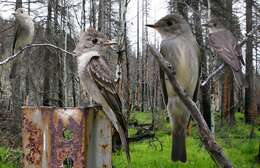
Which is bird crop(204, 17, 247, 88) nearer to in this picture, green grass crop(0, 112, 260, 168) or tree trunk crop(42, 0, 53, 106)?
green grass crop(0, 112, 260, 168)

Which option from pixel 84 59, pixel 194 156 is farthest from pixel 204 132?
pixel 194 156

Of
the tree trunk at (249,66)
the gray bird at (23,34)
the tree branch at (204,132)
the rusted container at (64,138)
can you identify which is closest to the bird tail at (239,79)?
the tree trunk at (249,66)

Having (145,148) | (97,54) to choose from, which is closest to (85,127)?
(97,54)

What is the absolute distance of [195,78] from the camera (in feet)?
8.87

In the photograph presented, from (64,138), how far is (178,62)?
90cm

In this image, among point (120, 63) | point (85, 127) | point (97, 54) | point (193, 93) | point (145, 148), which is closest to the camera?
point (85, 127)

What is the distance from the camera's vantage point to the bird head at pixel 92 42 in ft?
11.8

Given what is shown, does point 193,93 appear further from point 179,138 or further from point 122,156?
point 122,156

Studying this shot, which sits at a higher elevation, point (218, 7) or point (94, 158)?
point (218, 7)

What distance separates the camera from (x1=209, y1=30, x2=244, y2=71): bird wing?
16.4 feet

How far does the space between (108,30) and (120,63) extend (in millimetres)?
7230

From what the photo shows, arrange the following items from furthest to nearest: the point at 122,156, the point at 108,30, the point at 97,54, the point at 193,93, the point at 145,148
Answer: the point at 108,30 < the point at 145,148 < the point at 122,156 < the point at 97,54 < the point at 193,93

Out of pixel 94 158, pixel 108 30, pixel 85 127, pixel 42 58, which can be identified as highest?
pixel 108 30

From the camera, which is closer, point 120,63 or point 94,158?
point 94,158
